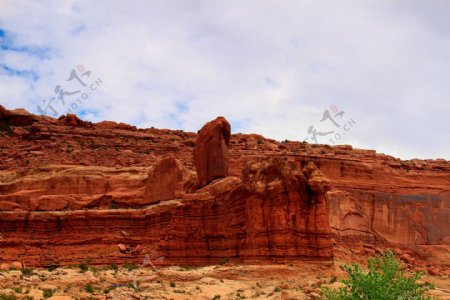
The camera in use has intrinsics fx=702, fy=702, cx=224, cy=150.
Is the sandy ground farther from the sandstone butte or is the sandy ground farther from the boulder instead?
the boulder

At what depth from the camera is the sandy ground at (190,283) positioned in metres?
28.5

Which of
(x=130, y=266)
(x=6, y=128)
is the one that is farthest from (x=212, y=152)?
(x=6, y=128)

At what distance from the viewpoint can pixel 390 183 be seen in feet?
188

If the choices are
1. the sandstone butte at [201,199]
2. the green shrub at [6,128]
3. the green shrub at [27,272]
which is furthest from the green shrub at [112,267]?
the green shrub at [6,128]

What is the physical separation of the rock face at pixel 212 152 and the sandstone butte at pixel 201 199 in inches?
2.5

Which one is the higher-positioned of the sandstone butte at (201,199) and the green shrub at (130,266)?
the sandstone butte at (201,199)

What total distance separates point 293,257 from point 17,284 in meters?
12.6

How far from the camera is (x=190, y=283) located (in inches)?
1206

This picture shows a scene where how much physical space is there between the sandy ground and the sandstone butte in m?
1.11

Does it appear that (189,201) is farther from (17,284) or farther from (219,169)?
(17,284)

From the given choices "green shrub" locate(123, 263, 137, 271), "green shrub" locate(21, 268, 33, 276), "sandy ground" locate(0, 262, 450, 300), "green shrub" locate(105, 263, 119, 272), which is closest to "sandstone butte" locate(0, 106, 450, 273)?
"green shrub" locate(123, 263, 137, 271)

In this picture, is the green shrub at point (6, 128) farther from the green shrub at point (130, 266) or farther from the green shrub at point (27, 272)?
the green shrub at point (130, 266)

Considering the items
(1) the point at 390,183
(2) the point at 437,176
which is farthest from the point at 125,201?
(2) the point at 437,176

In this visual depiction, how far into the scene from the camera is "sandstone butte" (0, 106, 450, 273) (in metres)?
32.2
